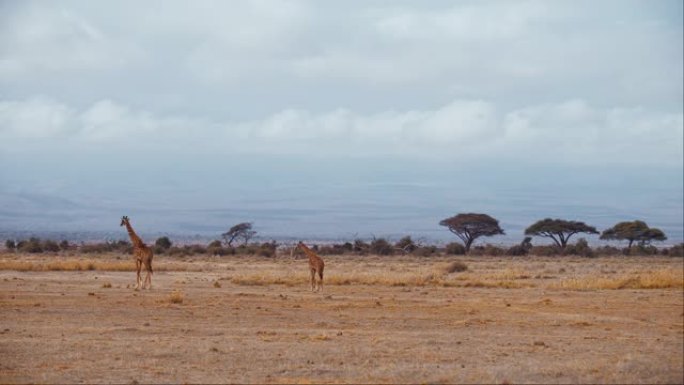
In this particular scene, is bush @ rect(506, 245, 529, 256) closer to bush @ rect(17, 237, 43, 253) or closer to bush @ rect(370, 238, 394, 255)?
bush @ rect(370, 238, 394, 255)

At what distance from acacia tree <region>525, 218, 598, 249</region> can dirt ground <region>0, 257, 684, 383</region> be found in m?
56.9

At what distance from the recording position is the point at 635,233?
91875mm

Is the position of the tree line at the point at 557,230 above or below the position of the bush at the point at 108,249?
above

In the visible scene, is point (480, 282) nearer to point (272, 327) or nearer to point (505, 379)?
point (272, 327)

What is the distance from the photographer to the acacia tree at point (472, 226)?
9469cm

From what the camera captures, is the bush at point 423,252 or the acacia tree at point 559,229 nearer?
the bush at point 423,252

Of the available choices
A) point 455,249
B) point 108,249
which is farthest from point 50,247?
point 455,249

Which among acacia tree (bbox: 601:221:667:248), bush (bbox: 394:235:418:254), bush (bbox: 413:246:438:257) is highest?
acacia tree (bbox: 601:221:667:248)

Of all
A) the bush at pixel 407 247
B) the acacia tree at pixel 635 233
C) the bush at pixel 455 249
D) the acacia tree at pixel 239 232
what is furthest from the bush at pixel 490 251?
the acacia tree at pixel 239 232

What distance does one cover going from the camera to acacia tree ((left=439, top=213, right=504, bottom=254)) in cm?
9469

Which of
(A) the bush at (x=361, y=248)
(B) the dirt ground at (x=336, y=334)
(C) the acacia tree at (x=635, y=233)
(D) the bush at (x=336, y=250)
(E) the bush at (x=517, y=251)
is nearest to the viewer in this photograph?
(B) the dirt ground at (x=336, y=334)

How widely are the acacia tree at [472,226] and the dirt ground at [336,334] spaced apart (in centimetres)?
5801

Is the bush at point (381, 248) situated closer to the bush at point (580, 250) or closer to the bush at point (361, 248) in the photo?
the bush at point (361, 248)

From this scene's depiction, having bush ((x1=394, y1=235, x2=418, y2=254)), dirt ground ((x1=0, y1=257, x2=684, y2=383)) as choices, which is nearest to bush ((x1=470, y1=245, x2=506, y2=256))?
bush ((x1=394, y1=235, x2=418, y2=254))
